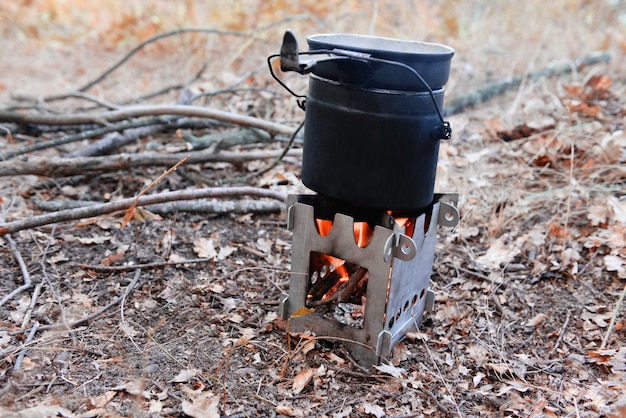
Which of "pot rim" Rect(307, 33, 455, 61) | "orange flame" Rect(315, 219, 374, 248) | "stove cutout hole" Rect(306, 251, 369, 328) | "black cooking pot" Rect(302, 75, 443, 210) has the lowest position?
"stove cutout hole" Rect(306, 251, 369, 328)

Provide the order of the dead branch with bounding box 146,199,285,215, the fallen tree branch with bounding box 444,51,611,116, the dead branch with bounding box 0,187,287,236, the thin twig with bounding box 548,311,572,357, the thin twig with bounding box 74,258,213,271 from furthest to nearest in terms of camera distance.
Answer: the fallen tree branch with bounding box 444,51,611,116, the dead branch with bounding box 146,199,285,215, the thin twig with bounding box 74,258,213,271, the dead branch with bounding box 0,187,287,236, the thin twig with bounding box 548,311,572,357

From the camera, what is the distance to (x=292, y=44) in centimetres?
220

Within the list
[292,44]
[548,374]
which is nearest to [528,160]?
[548,374]

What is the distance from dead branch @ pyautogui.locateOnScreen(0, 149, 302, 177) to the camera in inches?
149

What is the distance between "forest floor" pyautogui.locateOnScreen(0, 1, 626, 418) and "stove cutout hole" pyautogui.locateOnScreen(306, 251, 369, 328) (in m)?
0.21

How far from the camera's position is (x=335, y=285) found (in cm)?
294

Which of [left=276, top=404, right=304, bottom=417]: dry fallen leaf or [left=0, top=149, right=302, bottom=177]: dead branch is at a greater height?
[left=0, top=149, right=302, bottom=177]: dead branch

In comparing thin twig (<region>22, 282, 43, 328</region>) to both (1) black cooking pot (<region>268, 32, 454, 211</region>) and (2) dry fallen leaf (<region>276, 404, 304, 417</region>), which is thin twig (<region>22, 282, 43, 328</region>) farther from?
(1) black cooking pot (<region>268, 32, 454, 211</region>)

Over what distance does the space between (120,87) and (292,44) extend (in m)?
5.46

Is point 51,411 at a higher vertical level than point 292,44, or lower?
lower

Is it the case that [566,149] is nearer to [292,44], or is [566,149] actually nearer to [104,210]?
[292,44]

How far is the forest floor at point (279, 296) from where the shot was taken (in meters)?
2.52

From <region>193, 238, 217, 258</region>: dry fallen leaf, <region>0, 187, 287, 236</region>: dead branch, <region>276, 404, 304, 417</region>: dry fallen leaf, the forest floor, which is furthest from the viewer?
<region>193, 238, 217, 258</region>: dry fallen leaf

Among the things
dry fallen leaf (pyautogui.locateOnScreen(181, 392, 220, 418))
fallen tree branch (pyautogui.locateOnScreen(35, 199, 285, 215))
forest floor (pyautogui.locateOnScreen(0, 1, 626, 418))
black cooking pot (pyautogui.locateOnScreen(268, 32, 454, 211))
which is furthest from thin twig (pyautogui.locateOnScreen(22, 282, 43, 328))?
black cooking pot (pyautogui.locateOnScreen(268, 32, 454, 211))
